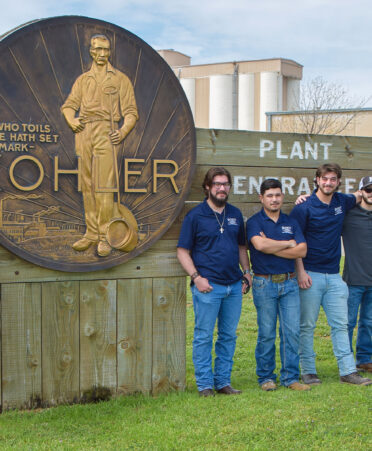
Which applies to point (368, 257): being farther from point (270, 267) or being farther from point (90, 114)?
point (90, 114)

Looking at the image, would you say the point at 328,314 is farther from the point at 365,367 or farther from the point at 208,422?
the point at 208,422

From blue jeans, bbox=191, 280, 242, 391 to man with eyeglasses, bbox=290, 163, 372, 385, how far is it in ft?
2.15

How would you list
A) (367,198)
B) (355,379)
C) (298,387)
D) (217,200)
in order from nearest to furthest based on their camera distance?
(217,200) < (298,387) < (355,379) < (367,198)

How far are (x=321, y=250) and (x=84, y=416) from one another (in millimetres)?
2244

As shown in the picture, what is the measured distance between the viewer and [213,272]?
177 inches

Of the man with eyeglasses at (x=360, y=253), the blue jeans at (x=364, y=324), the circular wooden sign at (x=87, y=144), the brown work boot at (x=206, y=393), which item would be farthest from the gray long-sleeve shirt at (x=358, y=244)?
the brown work boot at (x=206, y=393)

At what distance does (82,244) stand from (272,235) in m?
1.46

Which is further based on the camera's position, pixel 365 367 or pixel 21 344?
pixel 365 367

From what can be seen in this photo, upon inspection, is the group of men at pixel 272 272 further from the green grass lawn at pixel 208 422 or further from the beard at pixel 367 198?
the green grass lawn at pixel 208 422

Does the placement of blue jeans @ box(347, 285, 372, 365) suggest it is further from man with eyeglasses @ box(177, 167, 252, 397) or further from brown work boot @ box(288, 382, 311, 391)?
man with eyeglasses @ box(177, 167, 252, 397)

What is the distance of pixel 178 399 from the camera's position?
4.54 meters

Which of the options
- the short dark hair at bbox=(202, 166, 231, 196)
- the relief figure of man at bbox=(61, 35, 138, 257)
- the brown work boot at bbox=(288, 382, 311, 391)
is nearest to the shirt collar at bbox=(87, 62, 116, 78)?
the relief figure of man at bbox=(61, 35, 138, 257)

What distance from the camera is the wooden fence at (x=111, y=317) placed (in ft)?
14.2

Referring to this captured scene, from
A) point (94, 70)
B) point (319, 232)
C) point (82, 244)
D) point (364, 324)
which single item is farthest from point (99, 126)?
point (364, 324)
